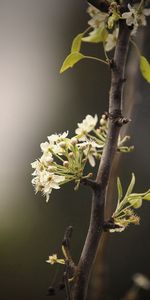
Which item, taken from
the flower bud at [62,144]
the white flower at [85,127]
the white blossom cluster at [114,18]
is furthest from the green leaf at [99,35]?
the flower bud at [62,144]

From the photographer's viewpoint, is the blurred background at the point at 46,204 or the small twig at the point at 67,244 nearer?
the small twig at the point at 67,244

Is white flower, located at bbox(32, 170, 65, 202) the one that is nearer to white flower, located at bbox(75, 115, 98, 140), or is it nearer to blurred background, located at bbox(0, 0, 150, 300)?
white flower, located at bbox(75, 115, 98, 140)

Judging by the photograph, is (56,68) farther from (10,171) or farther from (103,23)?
(103,23)

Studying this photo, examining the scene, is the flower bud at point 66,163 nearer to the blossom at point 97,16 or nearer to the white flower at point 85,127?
the white flower at point 85,127

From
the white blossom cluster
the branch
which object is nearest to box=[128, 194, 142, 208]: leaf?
the branch

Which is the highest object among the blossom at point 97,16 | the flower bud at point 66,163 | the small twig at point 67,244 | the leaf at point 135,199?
the blossom at point 97,16

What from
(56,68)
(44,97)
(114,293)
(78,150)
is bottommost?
(114,293)

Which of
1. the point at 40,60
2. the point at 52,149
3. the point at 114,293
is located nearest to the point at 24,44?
the point at 40,60

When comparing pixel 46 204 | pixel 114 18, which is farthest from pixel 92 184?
pixel 46 204

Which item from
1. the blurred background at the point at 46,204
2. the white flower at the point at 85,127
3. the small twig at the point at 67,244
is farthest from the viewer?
the blurred background at the point at 46,204

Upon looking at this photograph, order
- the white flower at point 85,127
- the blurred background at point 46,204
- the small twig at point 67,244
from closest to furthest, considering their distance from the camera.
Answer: the small twig at point 67,244 < the white flower at point 85,127 < the blurred background at point 46,204

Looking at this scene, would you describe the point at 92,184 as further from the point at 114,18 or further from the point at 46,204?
the point at 46,204
